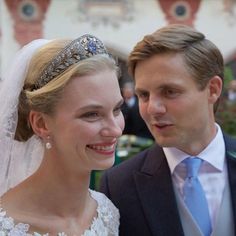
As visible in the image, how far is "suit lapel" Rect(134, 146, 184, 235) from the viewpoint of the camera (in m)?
1.76

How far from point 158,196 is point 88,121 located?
1.74 ft

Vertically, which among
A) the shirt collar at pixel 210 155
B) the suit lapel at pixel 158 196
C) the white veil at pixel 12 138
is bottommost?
the suit lapel at pixel 158 196

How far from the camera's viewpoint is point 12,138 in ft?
5.40

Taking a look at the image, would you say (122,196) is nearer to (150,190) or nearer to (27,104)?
(150,190)

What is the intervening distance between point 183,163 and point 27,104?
633 millimetres

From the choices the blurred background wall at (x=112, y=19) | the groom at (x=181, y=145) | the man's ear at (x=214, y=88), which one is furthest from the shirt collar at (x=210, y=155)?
the blurred background wall at (x=112, y=19)

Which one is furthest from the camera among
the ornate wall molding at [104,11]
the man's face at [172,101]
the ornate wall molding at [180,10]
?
the ornate wall molding at [180,10]

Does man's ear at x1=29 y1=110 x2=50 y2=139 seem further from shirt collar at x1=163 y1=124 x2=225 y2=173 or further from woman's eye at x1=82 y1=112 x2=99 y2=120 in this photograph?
shirt collar at x1=163 y1=124 x2=225 y2=173

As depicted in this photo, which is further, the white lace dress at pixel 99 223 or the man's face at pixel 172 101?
the man's face at pixel 172 101

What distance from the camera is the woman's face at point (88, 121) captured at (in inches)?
55.7

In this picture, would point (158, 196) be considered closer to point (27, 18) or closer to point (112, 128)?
point (112, 128)

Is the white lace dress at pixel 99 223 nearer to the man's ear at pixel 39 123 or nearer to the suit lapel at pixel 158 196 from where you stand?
the suit lapel at pixel 158 196

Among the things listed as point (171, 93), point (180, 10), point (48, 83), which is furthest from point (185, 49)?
point (180, 10)

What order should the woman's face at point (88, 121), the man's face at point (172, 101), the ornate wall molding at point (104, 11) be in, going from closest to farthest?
1. the woman's face at point (88, 121)
2. the man's face at point (172, 101)
3. the ornate wall molding at point (104, 11)
